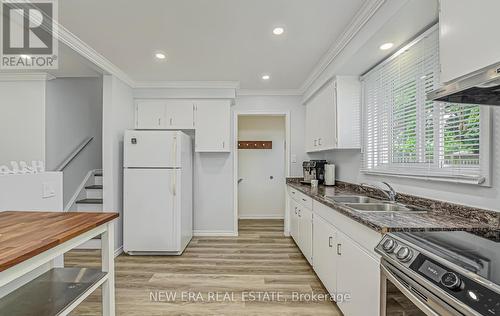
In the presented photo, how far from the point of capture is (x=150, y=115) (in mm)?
3902

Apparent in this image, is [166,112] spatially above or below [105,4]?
below

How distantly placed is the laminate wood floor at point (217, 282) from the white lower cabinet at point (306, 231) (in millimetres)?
186

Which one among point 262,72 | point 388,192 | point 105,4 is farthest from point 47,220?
point 262,72

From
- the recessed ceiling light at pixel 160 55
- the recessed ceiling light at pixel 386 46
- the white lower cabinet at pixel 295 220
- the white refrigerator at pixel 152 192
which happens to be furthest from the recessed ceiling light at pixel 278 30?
the white lower cabinet at pixel 295 220

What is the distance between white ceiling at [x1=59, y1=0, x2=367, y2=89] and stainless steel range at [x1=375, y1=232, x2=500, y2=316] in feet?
5.67

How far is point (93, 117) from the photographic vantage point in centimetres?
453

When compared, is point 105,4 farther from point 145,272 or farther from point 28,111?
point 145,272

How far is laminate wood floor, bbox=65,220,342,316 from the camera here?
84.8 inches

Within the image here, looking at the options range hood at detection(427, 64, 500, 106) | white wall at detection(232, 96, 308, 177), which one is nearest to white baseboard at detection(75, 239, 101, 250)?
Result: white wall at detection(232, 96, 308, 177)

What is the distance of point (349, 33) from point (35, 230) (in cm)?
266

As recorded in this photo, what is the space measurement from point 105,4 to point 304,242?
3044 millimetres

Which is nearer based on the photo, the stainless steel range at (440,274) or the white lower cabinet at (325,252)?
the stainless steel range at (440,274)

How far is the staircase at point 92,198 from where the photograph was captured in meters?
3.65

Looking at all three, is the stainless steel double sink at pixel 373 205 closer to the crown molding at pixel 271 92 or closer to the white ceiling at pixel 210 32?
the white ceiling at pixel 210 32
